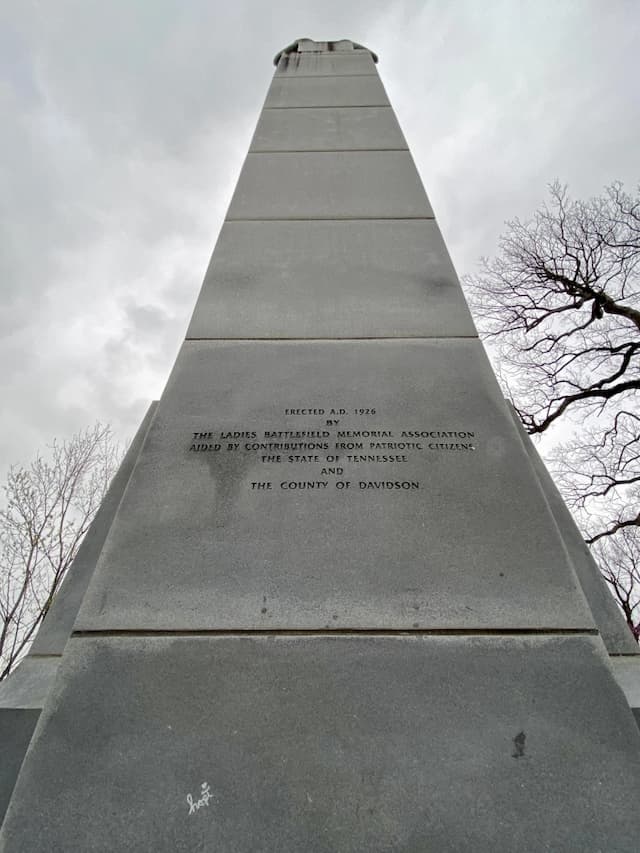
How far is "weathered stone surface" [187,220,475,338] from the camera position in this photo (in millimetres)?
3574

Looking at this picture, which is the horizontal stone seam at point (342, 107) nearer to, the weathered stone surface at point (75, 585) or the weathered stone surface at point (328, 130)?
the weathered stone surface at point (328, 130)

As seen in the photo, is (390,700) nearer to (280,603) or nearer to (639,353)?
(280,603)

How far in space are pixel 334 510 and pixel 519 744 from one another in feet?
4.00

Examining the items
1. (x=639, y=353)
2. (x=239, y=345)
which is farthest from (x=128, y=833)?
(x=639, y=353)

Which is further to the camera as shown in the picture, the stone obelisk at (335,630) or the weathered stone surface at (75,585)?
the weathered stone surface at (75,585)

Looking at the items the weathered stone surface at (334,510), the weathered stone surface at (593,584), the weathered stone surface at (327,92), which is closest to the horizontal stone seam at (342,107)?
the weathered stone surface at (327,92)

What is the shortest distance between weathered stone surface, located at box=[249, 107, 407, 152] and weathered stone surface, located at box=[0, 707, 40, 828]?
5.26 meters

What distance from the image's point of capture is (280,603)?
2227 mm

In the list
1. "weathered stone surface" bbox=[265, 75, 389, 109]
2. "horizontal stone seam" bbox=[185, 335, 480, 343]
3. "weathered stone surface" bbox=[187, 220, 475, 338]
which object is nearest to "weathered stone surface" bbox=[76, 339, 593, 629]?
"horizontal stone seam" bbox=[185, 335, 480, 343]

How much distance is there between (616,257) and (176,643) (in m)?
13.1

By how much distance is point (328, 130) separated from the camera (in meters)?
5.52

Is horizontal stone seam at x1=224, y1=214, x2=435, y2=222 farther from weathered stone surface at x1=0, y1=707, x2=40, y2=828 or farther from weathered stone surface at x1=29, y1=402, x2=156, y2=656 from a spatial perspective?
weathered stone surface at x1=0, y1=707, x2=40, y2=828

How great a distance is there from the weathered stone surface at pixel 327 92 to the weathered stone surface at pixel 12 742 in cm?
634

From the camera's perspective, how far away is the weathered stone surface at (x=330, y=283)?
11.7 ft
